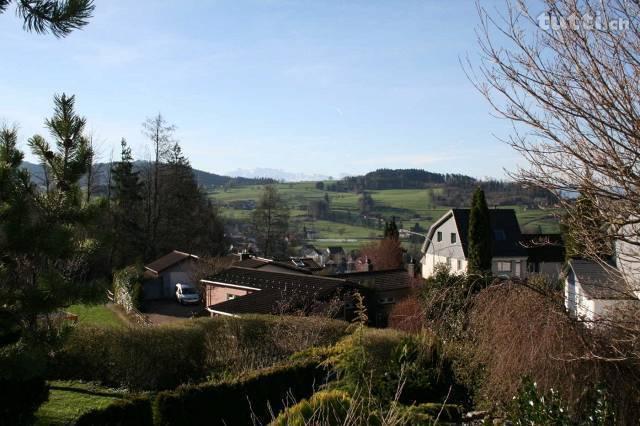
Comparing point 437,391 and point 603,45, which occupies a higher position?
point 603,45

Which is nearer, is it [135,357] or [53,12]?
[53,12]

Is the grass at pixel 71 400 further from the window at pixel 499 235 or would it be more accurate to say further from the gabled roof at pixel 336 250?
the gabled roof at pixel 336 250

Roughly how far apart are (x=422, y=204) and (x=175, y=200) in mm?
58810

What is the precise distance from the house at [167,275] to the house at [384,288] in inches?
406

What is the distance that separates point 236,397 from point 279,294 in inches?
436

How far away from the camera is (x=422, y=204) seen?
95562 millimetres

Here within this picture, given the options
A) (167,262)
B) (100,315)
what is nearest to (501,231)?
(167,262)

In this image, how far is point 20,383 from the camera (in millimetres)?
8625

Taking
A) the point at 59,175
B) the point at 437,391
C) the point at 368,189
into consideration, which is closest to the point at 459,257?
the point at 437,391

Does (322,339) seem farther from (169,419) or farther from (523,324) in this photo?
(523,324)

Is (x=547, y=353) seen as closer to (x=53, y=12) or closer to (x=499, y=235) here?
(x=53, y=12)

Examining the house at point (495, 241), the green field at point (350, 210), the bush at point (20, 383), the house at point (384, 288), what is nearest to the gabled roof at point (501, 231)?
the house at point (495, 241)

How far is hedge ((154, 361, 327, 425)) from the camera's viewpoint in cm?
1100

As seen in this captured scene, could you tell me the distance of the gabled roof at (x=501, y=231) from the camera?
4112 centimetres
